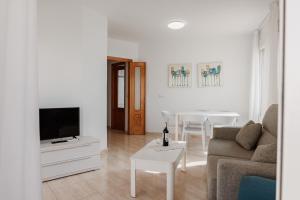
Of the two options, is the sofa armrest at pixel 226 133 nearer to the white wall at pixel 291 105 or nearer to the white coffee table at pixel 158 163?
the white coffee table at pixel 158 163

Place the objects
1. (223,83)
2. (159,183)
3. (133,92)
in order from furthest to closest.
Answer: (133,92), (223,83), (159,183)

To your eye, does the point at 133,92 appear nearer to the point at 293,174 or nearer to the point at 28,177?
the point at 28,177

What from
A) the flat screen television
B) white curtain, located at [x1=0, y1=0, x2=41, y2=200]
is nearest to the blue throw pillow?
white curtain, located at [x1=0, y1=0, x2=41, y2=200]

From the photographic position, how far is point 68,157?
3.05 metres

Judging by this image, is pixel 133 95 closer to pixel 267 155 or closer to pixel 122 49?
pixel 122 49

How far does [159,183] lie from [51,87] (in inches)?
82.2

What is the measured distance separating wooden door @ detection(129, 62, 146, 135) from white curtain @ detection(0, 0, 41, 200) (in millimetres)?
5236

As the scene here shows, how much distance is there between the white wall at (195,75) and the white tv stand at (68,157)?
3.23m

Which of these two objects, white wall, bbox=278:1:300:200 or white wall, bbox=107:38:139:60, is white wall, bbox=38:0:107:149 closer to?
white wall, bbox=107:38:139:60

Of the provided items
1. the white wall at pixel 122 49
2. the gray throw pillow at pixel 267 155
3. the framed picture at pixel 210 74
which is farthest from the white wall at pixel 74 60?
the gray throw pillow at pixel 267 155

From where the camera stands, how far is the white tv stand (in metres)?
2.88

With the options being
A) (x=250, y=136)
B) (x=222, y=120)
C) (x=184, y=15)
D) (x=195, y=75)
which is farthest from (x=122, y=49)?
(x=250, y=136)

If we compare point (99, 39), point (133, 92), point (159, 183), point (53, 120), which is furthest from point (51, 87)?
point (133, 92)

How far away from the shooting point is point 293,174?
1.49 feet
